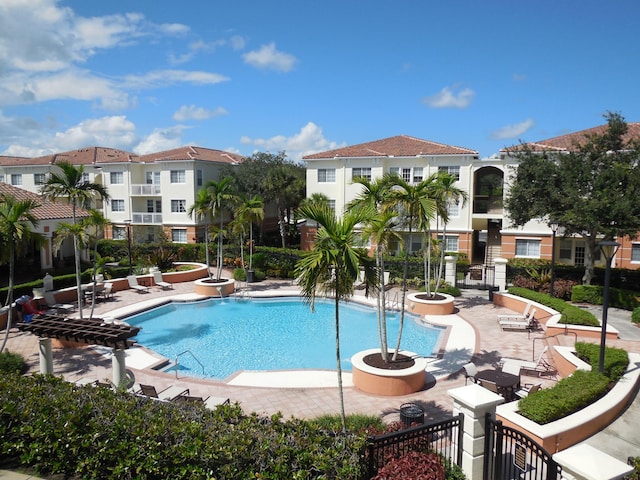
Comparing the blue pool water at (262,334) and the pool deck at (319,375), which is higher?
the pool deck at (319,375)

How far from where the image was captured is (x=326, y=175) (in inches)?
1441

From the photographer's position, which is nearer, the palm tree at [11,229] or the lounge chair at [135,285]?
the palm tree at [11,229]

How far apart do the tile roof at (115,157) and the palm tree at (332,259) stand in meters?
33.5

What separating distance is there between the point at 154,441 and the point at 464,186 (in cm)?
2970

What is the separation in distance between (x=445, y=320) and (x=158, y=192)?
→ 31.5 metres

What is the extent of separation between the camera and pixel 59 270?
2589 cm

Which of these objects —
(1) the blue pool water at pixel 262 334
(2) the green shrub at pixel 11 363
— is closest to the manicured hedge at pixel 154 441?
(2) the green shrub at pixel 11 363

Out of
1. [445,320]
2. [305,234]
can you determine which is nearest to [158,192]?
[305,234]

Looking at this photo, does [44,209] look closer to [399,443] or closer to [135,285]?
[135,285]

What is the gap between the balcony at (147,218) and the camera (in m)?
41.3

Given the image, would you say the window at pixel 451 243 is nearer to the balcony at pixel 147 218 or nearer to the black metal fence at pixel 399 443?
the balcony at pixel 147 218

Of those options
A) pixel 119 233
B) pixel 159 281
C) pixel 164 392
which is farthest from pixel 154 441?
pixel 119 233

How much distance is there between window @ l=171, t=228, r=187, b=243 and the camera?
40781mm

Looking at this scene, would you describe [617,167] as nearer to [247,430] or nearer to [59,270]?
[247,430]
